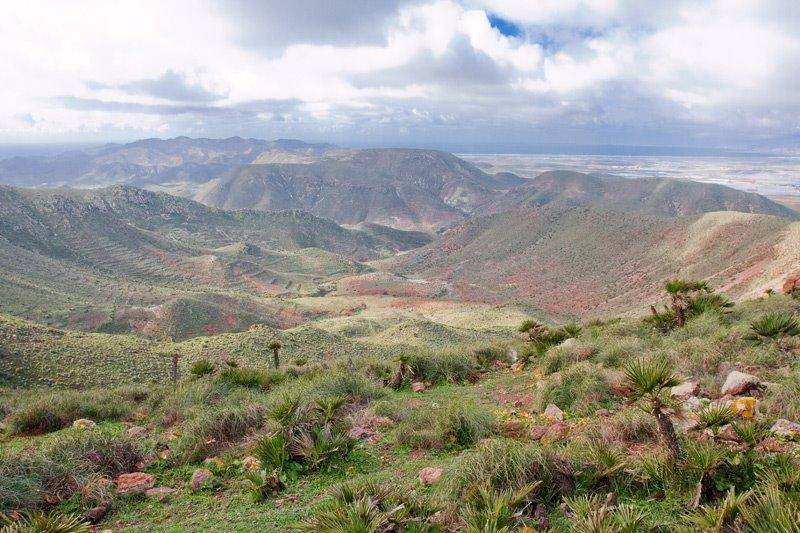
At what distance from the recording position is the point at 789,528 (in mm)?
3652

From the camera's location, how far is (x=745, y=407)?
728 cm

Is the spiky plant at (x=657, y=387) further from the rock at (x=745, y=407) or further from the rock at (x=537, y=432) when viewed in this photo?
the rock at (x=537, y=432)

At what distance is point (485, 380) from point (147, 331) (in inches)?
1828

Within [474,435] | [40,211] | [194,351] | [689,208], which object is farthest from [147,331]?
[689,208]

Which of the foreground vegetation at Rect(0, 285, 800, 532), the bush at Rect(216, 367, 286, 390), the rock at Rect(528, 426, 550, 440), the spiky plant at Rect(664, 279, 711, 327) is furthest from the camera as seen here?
the spiky plant at Rect(664, 279, 711, 327)

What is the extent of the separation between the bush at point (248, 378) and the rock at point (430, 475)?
31.2 feet

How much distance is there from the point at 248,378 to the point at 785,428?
45.5ft

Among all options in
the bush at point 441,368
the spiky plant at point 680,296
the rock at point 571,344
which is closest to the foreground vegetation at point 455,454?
the rock at point 571,344

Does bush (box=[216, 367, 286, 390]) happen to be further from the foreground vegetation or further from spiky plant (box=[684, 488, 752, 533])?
spiky plant (box=[684, 488, 752, 533])

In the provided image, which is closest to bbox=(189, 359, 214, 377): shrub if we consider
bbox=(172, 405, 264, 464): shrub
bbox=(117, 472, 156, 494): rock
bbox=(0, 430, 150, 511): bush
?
bbox=(172, 405, 264, 464): shrub

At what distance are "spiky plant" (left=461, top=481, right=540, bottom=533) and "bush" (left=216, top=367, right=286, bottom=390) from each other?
11268 millimetres

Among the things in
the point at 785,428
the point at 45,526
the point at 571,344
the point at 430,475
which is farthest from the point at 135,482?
the point at 571,344

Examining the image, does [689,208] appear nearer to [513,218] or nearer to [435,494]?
[513,218]

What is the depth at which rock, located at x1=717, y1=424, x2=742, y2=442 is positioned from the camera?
19.7ft
